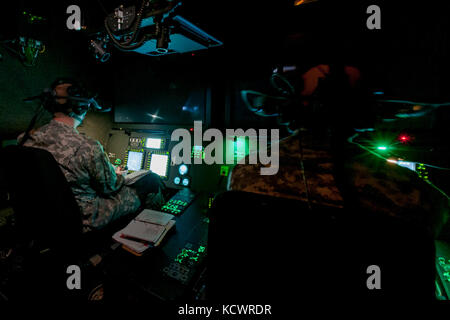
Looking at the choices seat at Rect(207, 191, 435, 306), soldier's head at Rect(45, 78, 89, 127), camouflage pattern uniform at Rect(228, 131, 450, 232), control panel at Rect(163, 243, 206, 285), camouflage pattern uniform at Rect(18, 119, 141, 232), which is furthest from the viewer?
soldier's head at Rect(45, 78, 89, 127)

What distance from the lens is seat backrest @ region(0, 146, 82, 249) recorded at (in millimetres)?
1033

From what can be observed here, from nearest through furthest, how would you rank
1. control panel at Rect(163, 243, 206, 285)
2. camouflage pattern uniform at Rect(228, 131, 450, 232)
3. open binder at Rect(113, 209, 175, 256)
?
camouflage pattern uniform at Rect(228, 131, 450, 232) → control panel at Rect(163, 243, 206, 285) → open binder at Rect(113, 209, 175, 256)

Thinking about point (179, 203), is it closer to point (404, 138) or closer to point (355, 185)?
point (355, 185)

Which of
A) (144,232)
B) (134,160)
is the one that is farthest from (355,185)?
(134,160)

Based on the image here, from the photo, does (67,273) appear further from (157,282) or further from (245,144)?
(245,144)

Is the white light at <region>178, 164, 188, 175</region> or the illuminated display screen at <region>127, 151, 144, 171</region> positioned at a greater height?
the illuminated display screen at <region>127, 151, 144, 171</region>

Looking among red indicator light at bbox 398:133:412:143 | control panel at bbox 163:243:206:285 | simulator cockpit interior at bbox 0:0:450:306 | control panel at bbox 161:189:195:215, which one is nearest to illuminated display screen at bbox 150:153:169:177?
simulator cockpit interior at bbox 0:0:450:306

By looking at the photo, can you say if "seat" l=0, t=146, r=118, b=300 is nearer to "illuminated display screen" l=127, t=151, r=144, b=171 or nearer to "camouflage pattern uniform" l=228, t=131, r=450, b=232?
"illuminated display screen" l=127, t=151, r=144, b=171

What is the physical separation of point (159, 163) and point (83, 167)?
28.8 inches

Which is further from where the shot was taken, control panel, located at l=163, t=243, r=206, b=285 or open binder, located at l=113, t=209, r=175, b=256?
open binder, located at l=113, t=209, r=175, b=256

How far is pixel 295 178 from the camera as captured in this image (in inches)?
29.0

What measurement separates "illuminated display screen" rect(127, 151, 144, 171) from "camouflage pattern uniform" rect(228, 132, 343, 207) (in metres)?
1.56

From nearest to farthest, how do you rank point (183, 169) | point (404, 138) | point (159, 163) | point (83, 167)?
point (404, 138) < point (83, 167) < point (183, 169) < point (159, 163)

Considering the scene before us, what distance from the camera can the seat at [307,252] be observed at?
437mm
